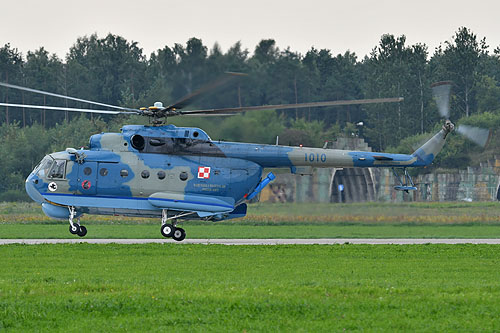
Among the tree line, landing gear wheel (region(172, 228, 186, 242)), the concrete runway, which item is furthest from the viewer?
the tree line

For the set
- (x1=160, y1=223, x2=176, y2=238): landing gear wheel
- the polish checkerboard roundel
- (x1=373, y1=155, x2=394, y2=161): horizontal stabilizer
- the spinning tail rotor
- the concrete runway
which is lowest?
the concrete runway

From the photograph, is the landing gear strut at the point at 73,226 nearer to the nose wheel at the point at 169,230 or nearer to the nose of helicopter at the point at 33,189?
the nose of helicopter at the point at 33,189

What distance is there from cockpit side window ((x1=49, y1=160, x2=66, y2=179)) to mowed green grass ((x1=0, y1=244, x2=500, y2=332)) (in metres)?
5.81

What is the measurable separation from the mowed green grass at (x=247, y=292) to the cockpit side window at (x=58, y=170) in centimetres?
581

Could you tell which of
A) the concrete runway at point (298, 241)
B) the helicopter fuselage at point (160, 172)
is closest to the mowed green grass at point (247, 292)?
the helicopter fuselage at point (160, 172)

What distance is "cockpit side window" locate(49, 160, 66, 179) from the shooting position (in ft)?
105

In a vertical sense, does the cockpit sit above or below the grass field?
above

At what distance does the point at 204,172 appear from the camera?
31.8 m

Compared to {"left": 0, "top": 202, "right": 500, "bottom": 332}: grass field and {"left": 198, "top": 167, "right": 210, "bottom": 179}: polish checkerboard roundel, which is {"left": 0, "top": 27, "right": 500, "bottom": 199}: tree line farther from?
{"left": 0, "top": 202, "right": 500, "bottom": 332}: grass field

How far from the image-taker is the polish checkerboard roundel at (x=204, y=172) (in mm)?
31844

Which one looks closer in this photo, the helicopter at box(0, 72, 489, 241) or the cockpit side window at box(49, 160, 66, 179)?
the helicopter at box(0, 72, 489, 241)

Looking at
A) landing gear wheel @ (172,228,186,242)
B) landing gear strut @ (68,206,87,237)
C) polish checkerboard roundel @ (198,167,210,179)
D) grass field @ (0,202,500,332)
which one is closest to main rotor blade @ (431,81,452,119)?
grass field @ (0,202,500,332)

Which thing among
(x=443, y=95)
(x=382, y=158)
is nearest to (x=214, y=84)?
(x=382, y=158)

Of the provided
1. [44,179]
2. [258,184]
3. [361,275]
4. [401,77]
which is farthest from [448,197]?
[361,275]
